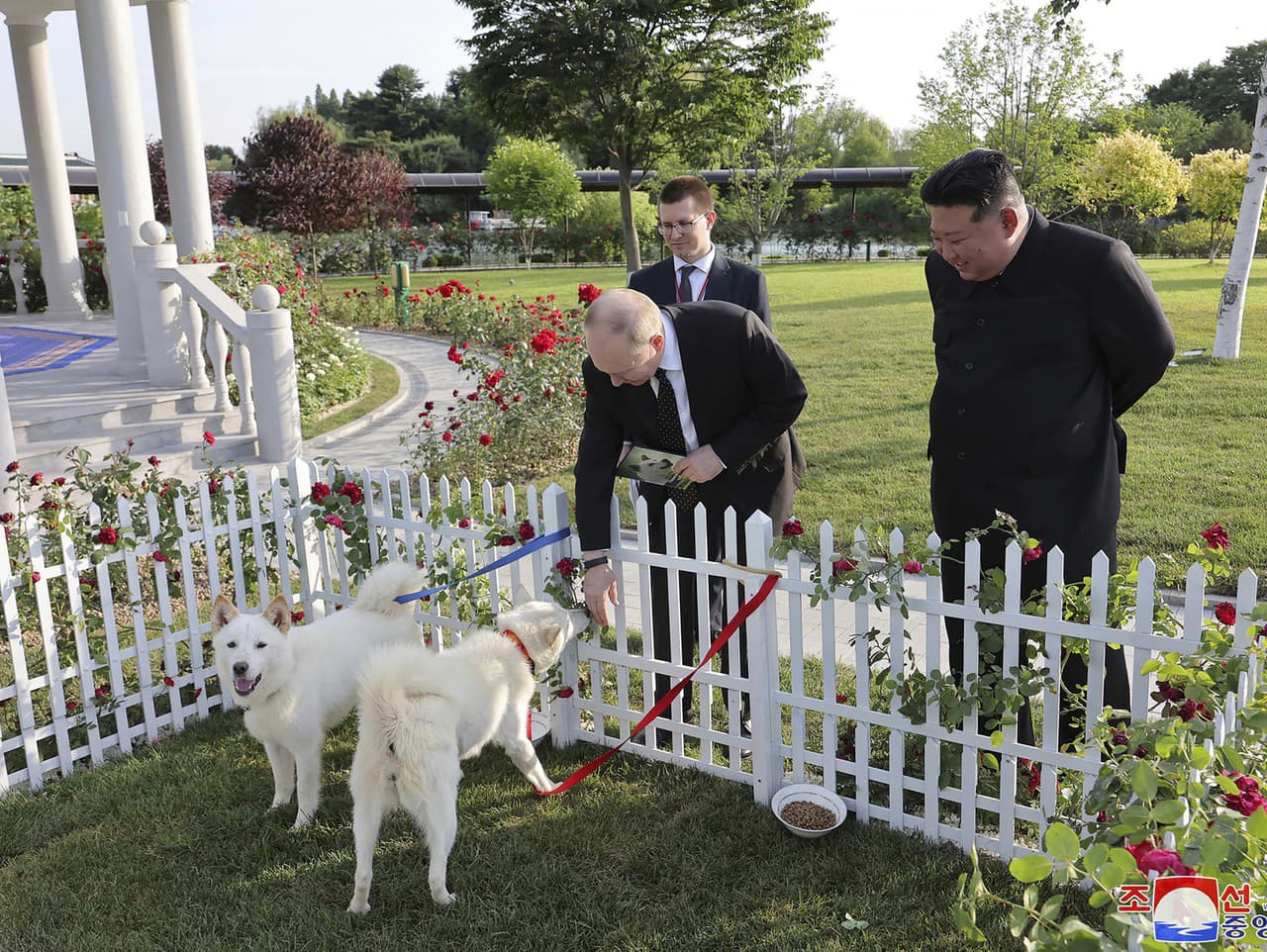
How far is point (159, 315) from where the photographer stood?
885cm

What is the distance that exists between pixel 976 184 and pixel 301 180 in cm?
2112

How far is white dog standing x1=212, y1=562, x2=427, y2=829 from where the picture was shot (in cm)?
339

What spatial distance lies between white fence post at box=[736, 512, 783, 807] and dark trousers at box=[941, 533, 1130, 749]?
0.62 m

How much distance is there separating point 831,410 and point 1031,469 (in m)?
6.99

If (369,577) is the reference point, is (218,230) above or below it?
above

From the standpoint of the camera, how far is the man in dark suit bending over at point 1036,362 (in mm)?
2885

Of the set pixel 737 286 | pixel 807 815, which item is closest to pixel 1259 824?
pixel 807 815

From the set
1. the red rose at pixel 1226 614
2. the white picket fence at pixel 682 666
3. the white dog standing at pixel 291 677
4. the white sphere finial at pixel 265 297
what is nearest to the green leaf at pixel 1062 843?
the white picket fence at pixel 682 666

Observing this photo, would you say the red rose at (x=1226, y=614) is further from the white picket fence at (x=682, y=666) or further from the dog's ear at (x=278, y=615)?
the dog's ear at (x=278, y=615)

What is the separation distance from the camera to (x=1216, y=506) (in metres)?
6.39

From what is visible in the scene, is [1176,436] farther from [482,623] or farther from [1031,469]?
[482,623]

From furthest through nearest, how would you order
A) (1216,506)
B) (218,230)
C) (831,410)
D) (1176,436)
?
1. (218,230)
2. (831,410)
3. (1176,436)
4. (1216,506)

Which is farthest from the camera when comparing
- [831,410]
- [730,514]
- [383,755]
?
[831,410]

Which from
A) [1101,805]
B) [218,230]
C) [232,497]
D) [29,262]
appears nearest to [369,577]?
[232,497]
